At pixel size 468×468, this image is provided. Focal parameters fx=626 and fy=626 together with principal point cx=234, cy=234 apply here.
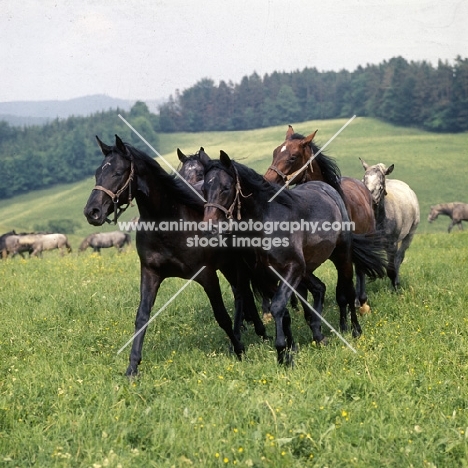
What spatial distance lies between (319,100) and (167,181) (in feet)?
262

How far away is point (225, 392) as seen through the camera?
19.3ft

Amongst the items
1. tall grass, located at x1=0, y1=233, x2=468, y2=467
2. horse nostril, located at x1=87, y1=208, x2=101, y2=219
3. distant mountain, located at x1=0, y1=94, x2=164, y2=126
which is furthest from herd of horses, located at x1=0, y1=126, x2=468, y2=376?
distant mountain, located at x1=0, y1=94, x2=164, y2=126

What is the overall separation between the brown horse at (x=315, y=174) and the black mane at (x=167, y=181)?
169 cm

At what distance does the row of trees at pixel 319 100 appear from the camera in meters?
77.9

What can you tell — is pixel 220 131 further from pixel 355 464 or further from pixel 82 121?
pixel 355 464

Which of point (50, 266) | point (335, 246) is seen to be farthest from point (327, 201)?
point (50, 266)

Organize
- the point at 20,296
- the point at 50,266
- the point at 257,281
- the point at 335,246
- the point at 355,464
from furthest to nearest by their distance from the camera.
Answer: the point at 50,266, the point at 20,296, the point at 335,246, the point at 257,281, the point at 355,464

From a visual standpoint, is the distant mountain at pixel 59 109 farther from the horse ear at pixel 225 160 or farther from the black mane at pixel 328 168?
the horse ear at pixel 225 160

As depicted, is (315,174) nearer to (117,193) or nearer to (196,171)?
(196,171)

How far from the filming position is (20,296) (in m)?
11.0

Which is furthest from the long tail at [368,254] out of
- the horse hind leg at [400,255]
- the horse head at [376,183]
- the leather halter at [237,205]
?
the leather halter at [237,205]

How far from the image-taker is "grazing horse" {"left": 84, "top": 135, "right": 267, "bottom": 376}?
264 inches

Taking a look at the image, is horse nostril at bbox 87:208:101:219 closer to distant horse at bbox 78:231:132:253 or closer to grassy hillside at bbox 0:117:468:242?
distant horse at bbox 78:231:132:253

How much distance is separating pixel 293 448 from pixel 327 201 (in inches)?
161
